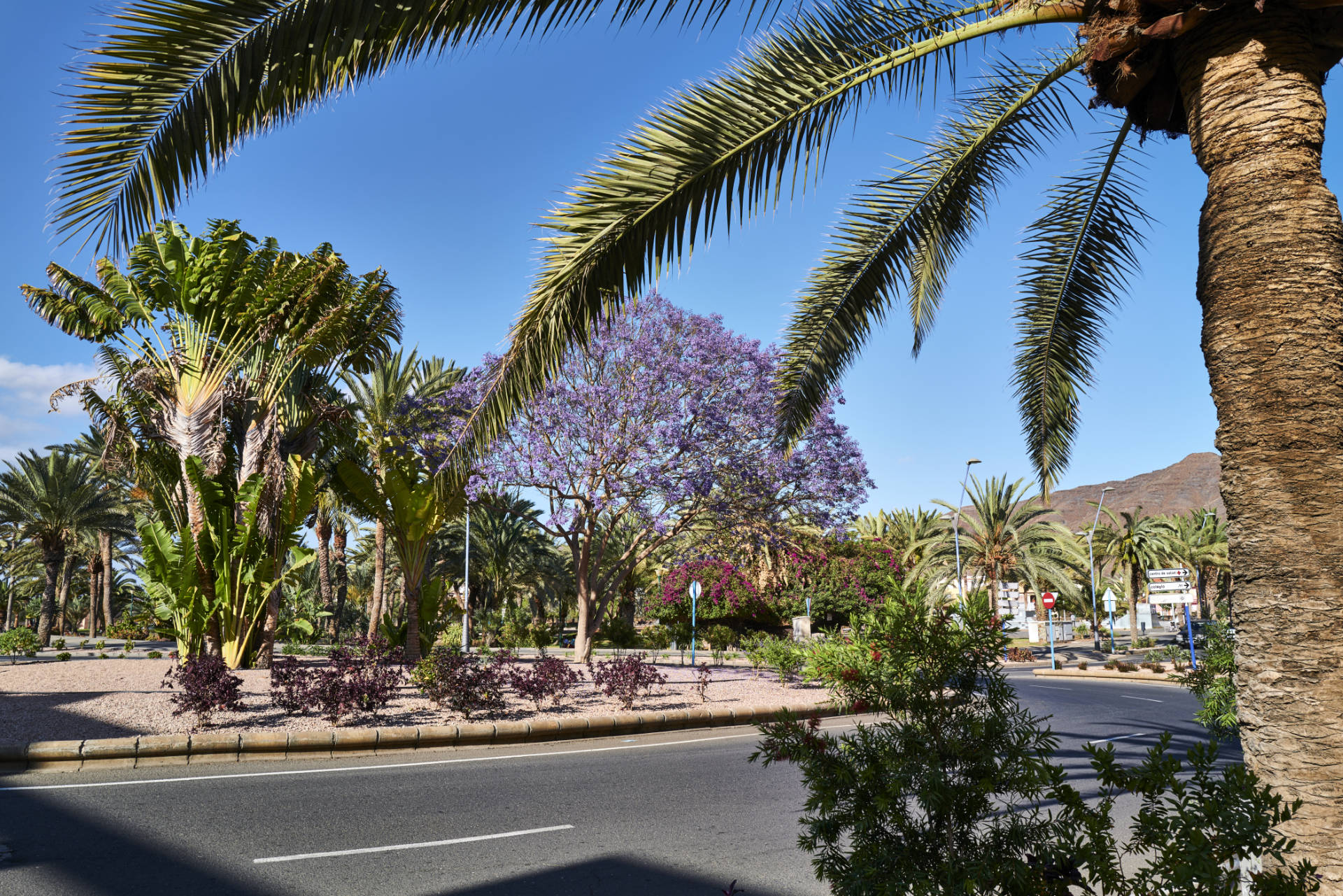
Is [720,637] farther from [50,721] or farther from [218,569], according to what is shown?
[50,721]

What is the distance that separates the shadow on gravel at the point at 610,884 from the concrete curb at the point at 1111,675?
76.5 feet

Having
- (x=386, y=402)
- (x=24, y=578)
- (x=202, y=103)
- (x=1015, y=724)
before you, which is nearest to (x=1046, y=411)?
(x=1015, y=724)

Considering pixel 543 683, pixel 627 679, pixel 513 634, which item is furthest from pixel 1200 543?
pixel 543 683

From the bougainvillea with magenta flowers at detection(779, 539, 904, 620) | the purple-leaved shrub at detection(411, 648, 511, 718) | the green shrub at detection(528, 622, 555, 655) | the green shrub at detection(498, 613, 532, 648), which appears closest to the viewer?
the purple-leaved shrub at detection(411, 648, 511, 718)

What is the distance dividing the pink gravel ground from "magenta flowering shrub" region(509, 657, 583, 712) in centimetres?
21

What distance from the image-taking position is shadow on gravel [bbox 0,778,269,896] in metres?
A: 4.76

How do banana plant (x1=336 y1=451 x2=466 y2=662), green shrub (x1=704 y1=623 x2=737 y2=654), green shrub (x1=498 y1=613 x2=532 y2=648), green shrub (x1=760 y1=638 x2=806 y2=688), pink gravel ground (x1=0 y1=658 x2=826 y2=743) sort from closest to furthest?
pink gravel ground (x1=0 y1=658 x2=826 y2=743), green shrub (x1=760 y1=638 x2=806 y2=688), banana plant (x1=336 y1=451 x2=466 y2=662), green shrub (x1=498 y1=613 x2=532 y2=648), green shrub (x1=704 y1=623 x2=737 y2=654)

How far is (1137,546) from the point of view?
4444 centimetres

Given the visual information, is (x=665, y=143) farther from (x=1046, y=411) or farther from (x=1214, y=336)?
(x=1046, y=411)

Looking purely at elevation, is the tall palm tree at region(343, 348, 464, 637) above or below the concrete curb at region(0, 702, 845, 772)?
above

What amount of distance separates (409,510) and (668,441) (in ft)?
20.3

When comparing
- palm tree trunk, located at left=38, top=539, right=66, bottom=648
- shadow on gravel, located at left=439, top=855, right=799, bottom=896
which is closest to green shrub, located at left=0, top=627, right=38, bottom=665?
palm tree trunk, located at left=38, top=539, right=66, bottom=648

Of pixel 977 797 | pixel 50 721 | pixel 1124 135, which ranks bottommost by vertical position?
pixel 50 721

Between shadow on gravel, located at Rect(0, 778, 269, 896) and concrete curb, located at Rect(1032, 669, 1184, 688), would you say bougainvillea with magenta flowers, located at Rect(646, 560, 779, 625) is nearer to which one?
concrete curb, located at Rect(1032, 669, 1184, 688)
